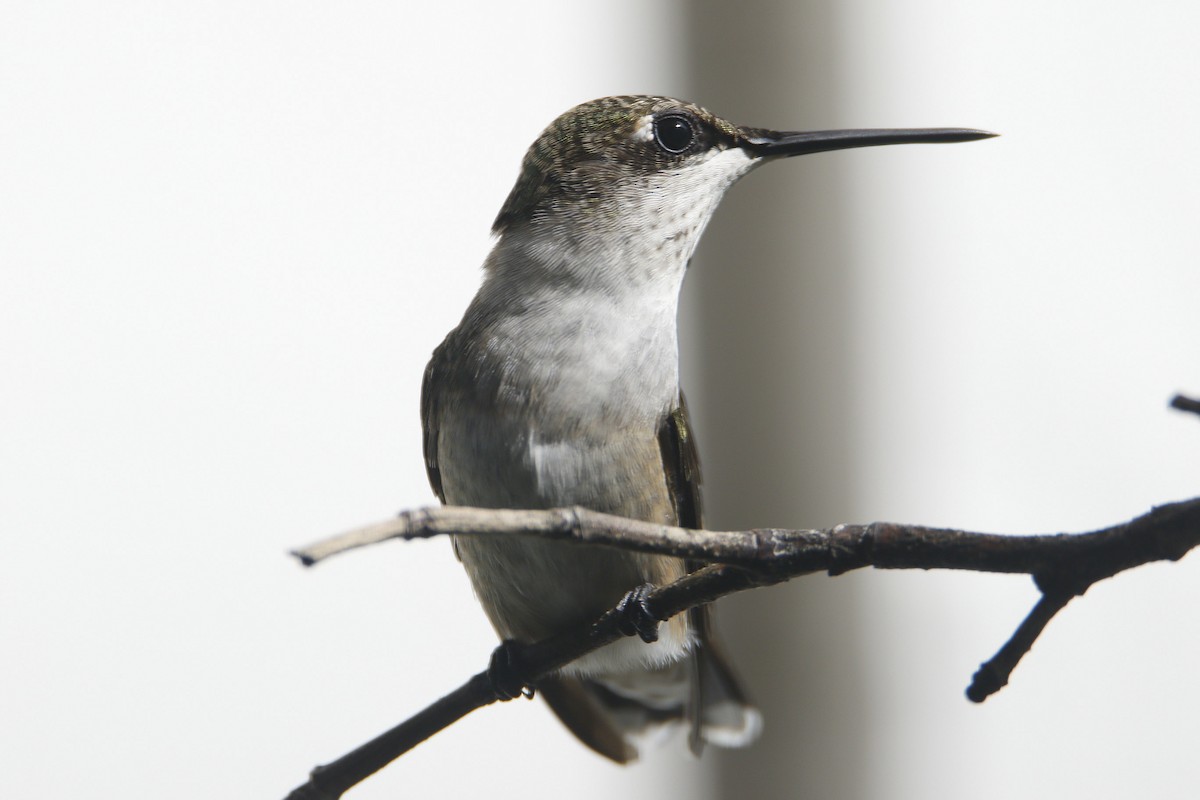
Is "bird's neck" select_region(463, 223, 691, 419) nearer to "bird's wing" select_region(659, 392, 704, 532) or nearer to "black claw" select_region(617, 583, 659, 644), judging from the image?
"bird's wing" select_region(659, 392, 704, 532)

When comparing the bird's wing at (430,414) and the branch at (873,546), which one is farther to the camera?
the bird's wing at (430,414)

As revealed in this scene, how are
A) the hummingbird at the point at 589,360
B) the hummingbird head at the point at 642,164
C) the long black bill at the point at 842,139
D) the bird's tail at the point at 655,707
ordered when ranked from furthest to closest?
the bird's tail at the point at 655,707 < the hummingbird head at the point at 642,164 < the hummingbird at the point at 589,360 < the long black bill at the point at 842,139

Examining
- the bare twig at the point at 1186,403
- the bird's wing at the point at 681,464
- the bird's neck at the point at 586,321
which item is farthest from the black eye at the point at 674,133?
the bare twig at the point at 1186,403

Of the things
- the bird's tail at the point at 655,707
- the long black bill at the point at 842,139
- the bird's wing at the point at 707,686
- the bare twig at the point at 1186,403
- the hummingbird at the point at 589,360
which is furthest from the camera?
the bird's tail at the point at 655,707

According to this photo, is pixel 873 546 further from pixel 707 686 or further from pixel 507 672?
pixel 707 686

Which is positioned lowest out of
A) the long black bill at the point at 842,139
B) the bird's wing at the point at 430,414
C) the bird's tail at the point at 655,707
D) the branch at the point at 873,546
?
the bird's tail at the point at 655,707

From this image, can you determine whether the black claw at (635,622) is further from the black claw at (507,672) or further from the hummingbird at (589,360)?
the black claw at (507,672)

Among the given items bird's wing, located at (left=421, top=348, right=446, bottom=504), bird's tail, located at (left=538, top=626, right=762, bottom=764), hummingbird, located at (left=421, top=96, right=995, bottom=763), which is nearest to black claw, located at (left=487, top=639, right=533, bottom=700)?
hummingbird, located at (left=421, top=96, right=995, bottom=763)

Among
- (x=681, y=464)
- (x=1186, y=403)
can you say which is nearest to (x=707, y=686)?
(x=681, y=464)
